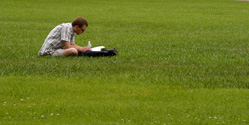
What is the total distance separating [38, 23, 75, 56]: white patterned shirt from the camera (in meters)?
12.2

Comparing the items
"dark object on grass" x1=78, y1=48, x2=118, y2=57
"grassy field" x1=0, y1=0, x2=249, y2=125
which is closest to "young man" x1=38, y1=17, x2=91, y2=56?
"dark object on grass" x1=78, y1=48, x2=118, y2=57

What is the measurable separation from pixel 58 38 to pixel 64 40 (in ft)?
1.09

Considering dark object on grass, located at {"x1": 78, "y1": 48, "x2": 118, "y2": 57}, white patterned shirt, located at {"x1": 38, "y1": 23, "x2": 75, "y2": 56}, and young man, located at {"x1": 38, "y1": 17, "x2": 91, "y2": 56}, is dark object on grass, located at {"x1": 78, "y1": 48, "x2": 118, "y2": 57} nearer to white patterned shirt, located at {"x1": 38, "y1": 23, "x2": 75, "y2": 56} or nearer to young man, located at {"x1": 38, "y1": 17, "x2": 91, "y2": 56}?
young man, located at {"x1": 38, "y1": 17, "x2": 91, "y2": 56}

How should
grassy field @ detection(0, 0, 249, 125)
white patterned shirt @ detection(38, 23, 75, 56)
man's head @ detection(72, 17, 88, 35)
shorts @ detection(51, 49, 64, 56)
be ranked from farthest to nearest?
shorts @ detection(51, 49, 64, 56) < white patterned shirt @ detection(38, 23, 75, 56) < man's head @ detection(72, 17, 88, 35) < grassy field @ detection(0, 0, 249, 125)

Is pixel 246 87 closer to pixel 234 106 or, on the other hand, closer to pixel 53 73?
pixel 234 106

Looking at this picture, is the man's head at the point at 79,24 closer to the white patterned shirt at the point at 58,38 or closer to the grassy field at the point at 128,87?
the white patterned shirt at the point at 58,38

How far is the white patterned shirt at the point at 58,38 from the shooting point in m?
12.2

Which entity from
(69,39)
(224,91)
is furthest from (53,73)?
(224,91)

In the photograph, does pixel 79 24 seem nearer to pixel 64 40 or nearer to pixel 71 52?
pixel 64 40

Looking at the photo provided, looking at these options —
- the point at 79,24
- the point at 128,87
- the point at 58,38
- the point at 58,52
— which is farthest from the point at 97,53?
the point at 128,87

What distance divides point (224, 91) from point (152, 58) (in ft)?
13.1

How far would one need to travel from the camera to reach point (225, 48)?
48.6ft

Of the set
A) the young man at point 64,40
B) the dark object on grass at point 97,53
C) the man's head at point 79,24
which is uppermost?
the man's head at point 79,24

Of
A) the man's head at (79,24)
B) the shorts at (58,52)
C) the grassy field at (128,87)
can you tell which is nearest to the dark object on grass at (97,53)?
the grassy field at (128,87)
